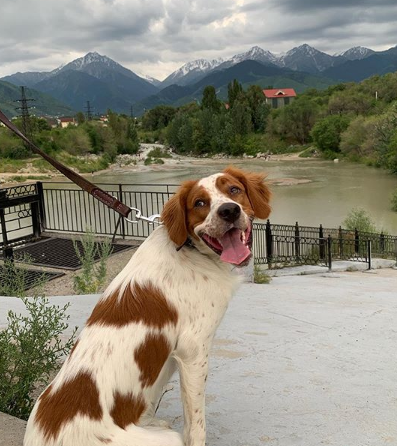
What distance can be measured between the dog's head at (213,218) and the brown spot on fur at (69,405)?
1.97 ft

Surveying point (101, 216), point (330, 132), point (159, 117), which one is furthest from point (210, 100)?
point (101, 216)

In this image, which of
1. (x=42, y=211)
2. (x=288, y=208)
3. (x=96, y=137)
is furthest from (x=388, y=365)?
(x=96, y=137)

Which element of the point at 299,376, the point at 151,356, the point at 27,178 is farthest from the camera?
the point at 27,178

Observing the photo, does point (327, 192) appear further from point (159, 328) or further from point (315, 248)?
point (159, 328)

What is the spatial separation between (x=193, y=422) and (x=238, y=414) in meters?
0.69

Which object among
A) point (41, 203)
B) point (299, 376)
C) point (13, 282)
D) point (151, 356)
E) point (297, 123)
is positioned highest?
point (297, 123)

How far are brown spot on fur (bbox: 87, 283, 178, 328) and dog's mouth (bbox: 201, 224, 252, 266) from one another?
27 centimetres

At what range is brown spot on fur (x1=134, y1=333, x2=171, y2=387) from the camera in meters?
1.74

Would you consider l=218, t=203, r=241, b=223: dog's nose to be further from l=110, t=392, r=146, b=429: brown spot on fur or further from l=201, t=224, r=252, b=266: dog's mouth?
l=110, t=392, r=146, b=429: brown spot on fur

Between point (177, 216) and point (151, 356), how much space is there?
0.53m

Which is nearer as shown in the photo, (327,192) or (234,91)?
(327,192)

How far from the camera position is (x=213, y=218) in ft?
6.12

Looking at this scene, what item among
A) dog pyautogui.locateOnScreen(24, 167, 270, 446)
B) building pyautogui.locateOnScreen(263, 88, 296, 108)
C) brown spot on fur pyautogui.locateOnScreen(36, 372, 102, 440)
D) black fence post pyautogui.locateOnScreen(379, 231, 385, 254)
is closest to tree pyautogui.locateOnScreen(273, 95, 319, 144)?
building pyautogui.locateOnScreen(263, 88, 296, 108)

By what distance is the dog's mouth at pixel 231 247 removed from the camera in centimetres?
191
